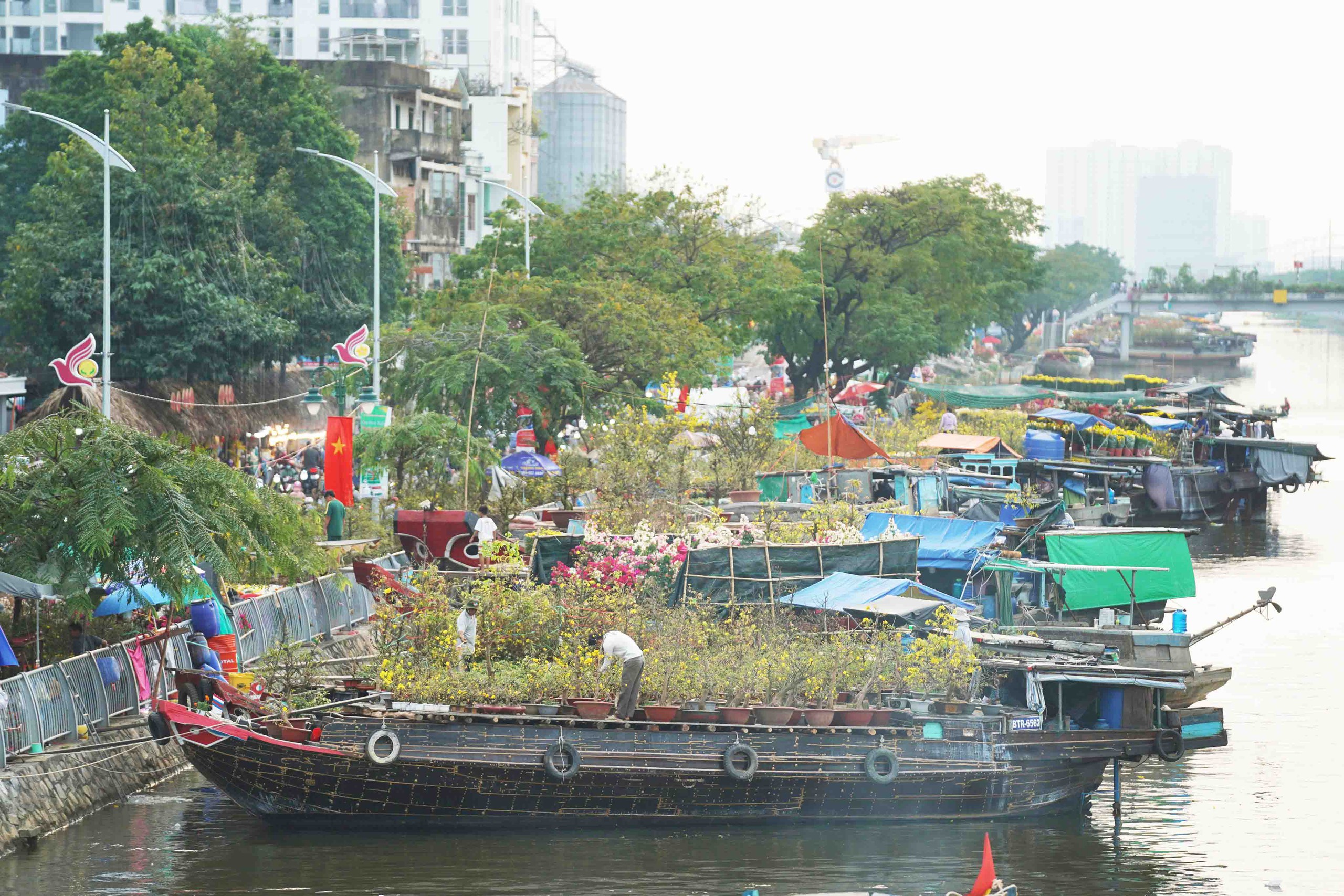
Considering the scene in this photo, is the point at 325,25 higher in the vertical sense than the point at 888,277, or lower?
higher

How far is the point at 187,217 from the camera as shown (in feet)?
161

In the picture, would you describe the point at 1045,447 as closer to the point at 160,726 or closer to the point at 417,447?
the point at 417,447

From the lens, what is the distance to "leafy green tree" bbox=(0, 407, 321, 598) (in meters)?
21.3

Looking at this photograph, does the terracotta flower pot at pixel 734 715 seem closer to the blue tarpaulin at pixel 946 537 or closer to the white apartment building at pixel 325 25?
the blue tarpaulin at pixel 946 537

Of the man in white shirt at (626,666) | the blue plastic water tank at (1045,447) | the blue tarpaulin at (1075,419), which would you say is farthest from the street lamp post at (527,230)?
the man in white shirt at (626,666)

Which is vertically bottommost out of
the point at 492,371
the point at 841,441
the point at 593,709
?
the point at 593,709

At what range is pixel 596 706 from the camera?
21.5m

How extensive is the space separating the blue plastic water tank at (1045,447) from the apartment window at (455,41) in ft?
188

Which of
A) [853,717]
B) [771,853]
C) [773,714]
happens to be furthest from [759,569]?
[771,853]

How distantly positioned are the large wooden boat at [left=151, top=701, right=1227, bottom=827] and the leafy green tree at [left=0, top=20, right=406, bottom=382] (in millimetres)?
29337

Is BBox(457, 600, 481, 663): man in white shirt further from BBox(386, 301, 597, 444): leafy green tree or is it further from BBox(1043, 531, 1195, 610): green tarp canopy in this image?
BBox(386, 301, 597, 444): leafy green tree

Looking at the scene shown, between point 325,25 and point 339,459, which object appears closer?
point 339,459

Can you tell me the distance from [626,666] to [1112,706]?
689 cm

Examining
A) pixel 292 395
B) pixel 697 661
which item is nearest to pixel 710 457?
pixel 292 395
